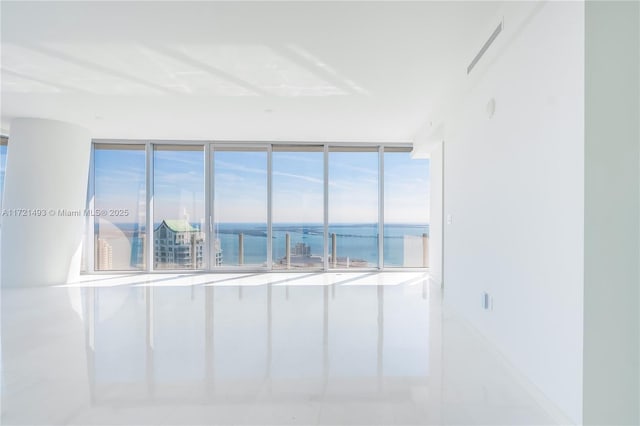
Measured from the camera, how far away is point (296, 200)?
22.4ft

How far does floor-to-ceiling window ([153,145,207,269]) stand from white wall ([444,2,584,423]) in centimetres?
530

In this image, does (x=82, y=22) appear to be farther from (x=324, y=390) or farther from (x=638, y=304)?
(x=638, y=304)

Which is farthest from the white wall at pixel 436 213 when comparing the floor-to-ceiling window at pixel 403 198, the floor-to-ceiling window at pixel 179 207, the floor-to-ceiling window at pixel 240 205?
the floor-to-ceiling window at pixel 179 207

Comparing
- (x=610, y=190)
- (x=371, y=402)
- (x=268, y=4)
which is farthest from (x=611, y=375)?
(x=268, y=4)

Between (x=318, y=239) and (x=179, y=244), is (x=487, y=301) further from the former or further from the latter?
(x=179, y=244)

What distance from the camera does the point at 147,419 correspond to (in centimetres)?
192

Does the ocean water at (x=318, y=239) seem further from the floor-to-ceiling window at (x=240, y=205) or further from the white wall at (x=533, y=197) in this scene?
the white wall at (x=533, y=197)

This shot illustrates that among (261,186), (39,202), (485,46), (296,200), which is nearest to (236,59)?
(485,46)

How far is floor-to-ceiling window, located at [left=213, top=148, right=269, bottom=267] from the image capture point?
6.74 meters

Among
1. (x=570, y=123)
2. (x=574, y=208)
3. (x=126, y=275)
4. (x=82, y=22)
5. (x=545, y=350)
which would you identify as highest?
(x=82, y=22)

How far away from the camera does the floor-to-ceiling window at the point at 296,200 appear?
6801 millimetres

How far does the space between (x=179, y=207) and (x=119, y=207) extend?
1212 mm

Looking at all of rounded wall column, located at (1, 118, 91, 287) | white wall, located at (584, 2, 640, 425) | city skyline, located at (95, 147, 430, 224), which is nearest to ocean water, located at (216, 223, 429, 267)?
city skyline, located at (95, 147, 430, 224)

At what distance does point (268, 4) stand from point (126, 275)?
19.6 feet
